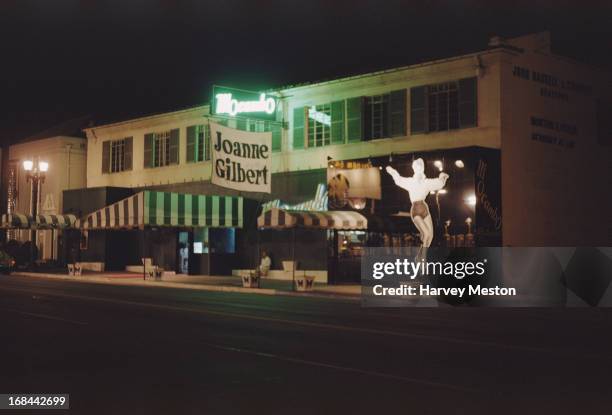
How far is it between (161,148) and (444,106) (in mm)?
17970

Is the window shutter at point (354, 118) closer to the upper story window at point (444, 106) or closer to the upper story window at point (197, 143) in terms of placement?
the upper story window at point (444, 106)

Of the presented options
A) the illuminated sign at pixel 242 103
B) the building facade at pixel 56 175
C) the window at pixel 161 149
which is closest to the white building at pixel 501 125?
the illuminated sign at pixel 242 103

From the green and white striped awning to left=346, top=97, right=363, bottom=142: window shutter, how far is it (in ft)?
53.8

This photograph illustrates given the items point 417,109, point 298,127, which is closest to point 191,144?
point 298,127

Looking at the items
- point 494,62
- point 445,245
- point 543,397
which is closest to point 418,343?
point 543,397

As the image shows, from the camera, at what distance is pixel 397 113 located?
3142cm

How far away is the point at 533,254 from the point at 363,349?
59.9 feet

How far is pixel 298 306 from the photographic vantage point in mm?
20812

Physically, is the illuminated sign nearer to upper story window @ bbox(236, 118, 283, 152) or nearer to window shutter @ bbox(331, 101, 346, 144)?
upper story window @ bbox(236, 118, 283, 152)

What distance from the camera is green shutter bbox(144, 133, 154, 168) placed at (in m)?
42.5

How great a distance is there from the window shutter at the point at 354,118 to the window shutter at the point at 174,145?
1165 cm

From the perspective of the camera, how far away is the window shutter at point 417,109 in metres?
30.6

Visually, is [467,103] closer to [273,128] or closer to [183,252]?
[273,128]

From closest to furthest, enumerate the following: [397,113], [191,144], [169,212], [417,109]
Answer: [417,109] < [397,113] < [169,212] < [191,144]
